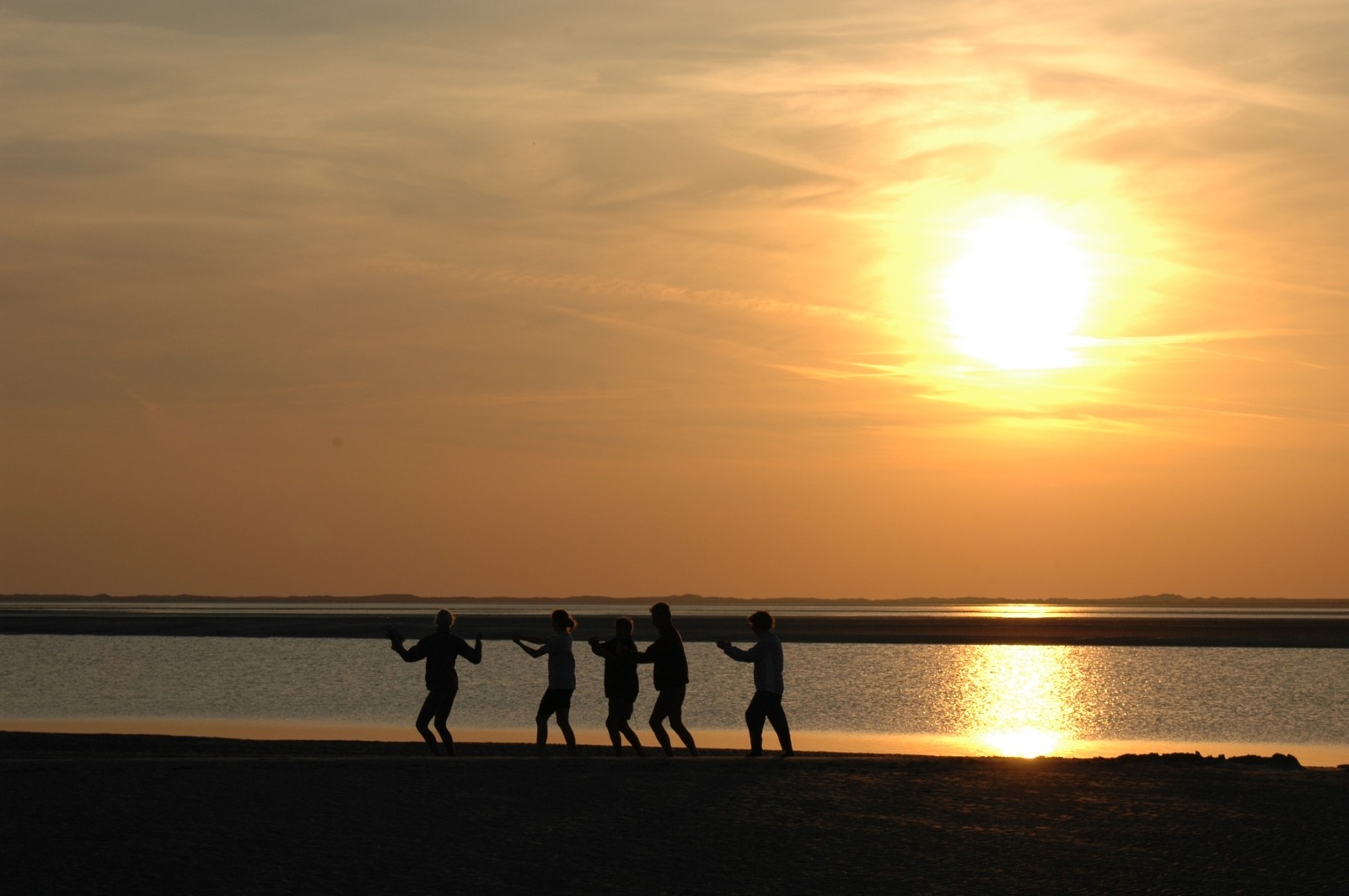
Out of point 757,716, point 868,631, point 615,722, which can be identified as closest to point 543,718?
point 615,722

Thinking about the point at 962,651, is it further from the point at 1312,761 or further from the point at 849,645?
the point at 1312,761

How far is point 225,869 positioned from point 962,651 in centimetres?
7034

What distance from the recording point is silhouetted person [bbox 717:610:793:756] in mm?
19469

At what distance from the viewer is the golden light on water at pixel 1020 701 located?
103 feet

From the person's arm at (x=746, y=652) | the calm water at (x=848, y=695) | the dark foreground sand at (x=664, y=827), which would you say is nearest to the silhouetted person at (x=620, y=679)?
the person's arm at (x=746, y=652)

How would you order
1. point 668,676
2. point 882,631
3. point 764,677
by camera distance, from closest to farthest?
point 764,677 → point 668,676 → point 882,631

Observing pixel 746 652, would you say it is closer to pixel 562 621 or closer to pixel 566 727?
pixel 562 621

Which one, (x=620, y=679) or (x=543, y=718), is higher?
(x=620, y=679)

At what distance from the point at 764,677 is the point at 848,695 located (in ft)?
86.3

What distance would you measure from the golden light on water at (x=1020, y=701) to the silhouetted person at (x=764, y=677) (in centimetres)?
947

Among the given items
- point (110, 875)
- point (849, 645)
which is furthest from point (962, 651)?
point (110, 875)

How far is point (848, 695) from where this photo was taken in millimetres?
45094

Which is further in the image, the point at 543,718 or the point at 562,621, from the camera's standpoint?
the point at 543,718

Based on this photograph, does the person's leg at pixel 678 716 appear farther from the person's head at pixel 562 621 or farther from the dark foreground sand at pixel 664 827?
the person's head at pixel 562 621
